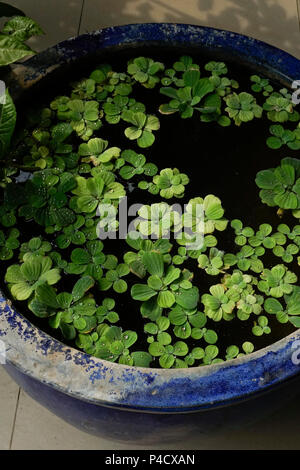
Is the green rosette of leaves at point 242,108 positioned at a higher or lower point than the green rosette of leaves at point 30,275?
higher

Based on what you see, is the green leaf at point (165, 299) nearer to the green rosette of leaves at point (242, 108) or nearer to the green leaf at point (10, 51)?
the green rosette of leaves at point (242, 108)

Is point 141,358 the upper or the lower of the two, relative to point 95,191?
lower

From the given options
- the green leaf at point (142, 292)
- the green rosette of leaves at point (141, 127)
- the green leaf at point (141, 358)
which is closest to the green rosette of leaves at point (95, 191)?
the green rosette of leaves at point (141, 127)

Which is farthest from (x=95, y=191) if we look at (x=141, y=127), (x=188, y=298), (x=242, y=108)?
(x=242, y=108)

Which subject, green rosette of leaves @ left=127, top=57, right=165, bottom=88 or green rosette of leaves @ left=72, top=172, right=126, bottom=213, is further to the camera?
green rosette of leaves @ left=127, top=57, right=165, bottom=88

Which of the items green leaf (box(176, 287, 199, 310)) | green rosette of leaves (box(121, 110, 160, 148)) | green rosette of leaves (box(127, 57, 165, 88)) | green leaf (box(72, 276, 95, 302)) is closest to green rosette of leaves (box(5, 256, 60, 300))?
green leaf (box(72, 276, 95, 302))

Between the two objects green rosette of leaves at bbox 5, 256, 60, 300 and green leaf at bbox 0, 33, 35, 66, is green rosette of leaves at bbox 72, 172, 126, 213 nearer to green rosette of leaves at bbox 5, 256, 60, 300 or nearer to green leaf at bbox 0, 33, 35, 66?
green rosette of leaves at bbox 5, 256, 60, 300

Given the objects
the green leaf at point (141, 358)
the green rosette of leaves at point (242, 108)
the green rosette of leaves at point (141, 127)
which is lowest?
the green leaf at point (141, 358)

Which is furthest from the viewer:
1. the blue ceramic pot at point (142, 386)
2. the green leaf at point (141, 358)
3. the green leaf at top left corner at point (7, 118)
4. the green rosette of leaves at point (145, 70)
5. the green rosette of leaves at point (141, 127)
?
the green rosette of leaves at point (145, 70)

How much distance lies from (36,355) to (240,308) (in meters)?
0.45

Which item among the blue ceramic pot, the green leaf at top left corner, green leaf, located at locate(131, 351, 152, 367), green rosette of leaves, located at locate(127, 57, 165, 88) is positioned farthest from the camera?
green rosette of leaves, located at locate(127, 57, 165, 88)

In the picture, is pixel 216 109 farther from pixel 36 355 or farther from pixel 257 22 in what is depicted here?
pixel 257 22

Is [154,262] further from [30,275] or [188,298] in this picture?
[30,275]

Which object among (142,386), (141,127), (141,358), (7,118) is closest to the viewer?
Answer: (142,386)
